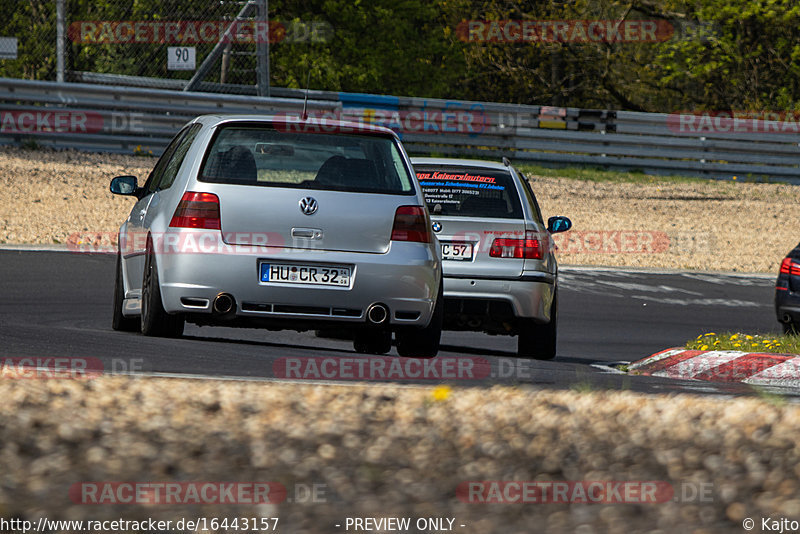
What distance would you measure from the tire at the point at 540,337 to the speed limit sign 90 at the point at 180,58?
44.5 feet

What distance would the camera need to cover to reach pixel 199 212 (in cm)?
788

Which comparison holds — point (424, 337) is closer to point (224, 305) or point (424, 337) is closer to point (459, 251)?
point (224, 305)

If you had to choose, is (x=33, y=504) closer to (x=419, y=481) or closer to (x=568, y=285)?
(x=419, y=481)

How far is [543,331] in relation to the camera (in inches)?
405

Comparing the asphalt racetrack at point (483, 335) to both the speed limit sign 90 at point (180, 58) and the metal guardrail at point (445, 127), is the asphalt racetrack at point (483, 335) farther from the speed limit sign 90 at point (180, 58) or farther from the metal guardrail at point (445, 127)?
the speed limit sign 90 at point (180, 58)

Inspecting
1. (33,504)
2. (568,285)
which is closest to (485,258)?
(568,285)

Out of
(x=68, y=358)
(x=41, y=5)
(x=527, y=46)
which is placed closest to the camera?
(x=68, y=358)

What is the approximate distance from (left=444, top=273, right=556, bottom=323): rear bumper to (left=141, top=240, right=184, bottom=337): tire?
8.22 feet

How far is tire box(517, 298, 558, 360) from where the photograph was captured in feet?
33.7

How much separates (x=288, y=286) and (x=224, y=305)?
0.39 metres

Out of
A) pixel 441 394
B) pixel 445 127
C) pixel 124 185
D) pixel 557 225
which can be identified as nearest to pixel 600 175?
pixel 445 127

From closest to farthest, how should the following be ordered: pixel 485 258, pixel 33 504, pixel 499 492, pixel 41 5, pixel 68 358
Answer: pixel 33 504, pixel 499 492, pixel 68 358, pixel 485 258, pixel 41 5

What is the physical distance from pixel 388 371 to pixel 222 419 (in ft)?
10.2

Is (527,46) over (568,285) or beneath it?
over
